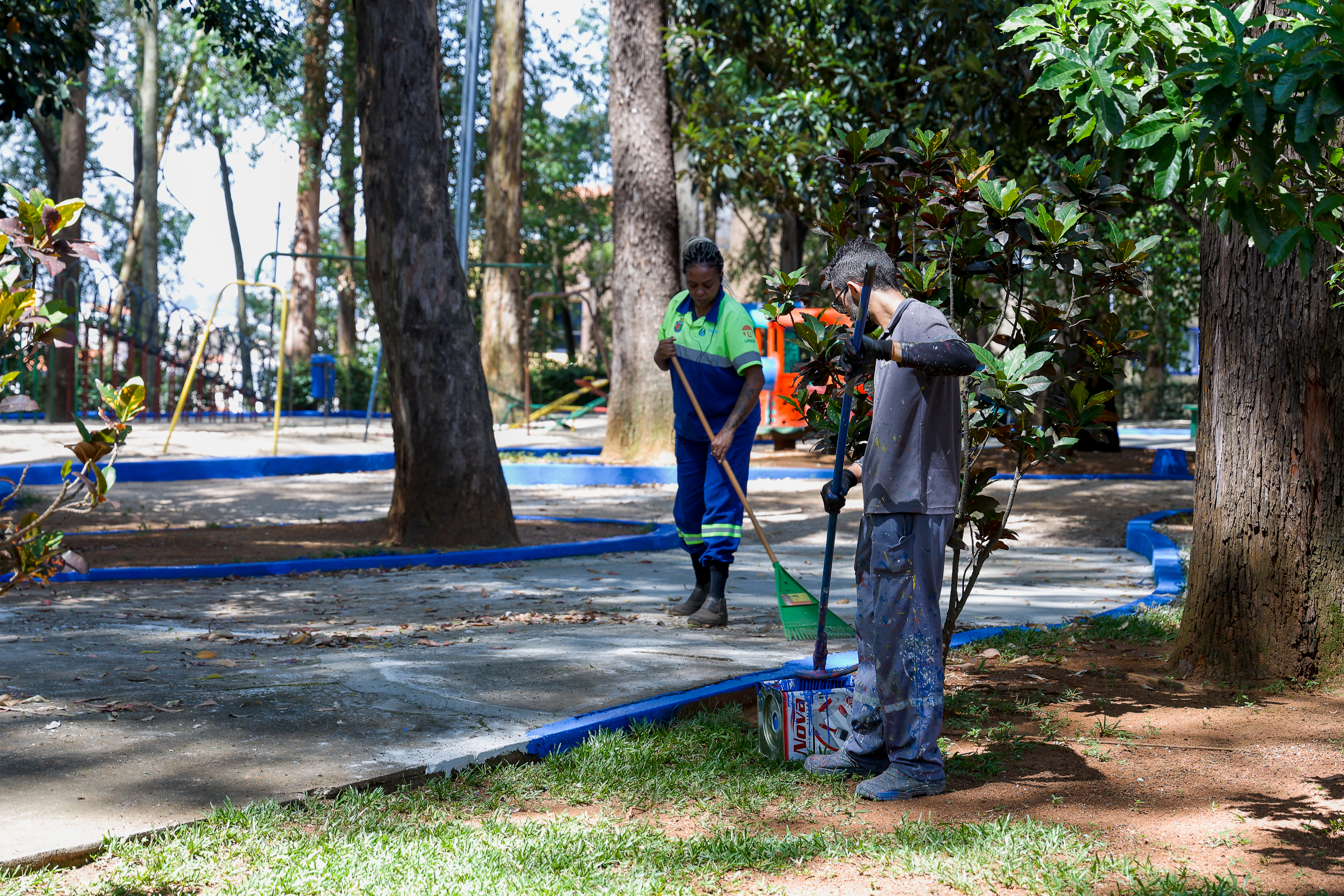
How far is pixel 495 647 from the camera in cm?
581

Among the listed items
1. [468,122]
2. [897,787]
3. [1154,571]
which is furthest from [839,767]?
[468,122]

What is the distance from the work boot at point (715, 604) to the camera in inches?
257

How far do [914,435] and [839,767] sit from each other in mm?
1129

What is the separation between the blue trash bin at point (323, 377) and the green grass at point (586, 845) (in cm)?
2009

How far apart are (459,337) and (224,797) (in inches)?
247

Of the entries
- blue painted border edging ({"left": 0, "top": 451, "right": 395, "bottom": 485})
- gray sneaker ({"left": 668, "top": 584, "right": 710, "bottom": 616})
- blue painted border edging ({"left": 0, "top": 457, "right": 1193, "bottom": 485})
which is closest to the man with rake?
gray sneaker ({"left": 668, "top": 584, "right": 710, "bottom": 616})

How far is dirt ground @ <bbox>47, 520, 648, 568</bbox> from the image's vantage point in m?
8.91

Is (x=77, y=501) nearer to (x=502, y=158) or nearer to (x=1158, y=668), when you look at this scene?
(x=1158, y=668)

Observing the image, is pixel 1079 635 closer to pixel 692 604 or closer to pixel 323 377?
pixel 692 604

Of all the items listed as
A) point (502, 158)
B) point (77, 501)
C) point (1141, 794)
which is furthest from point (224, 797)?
point (502, 158)

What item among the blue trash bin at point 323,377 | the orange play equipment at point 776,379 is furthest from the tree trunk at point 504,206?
the orange play equipment at point 776,379

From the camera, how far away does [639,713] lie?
15.0 feet

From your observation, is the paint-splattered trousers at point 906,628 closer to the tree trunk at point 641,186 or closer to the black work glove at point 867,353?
the black work glove at point 867,353

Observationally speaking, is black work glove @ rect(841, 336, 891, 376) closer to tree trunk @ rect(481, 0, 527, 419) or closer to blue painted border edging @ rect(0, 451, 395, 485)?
blue painted border edging @ rect(0, 451, 395, 485)
